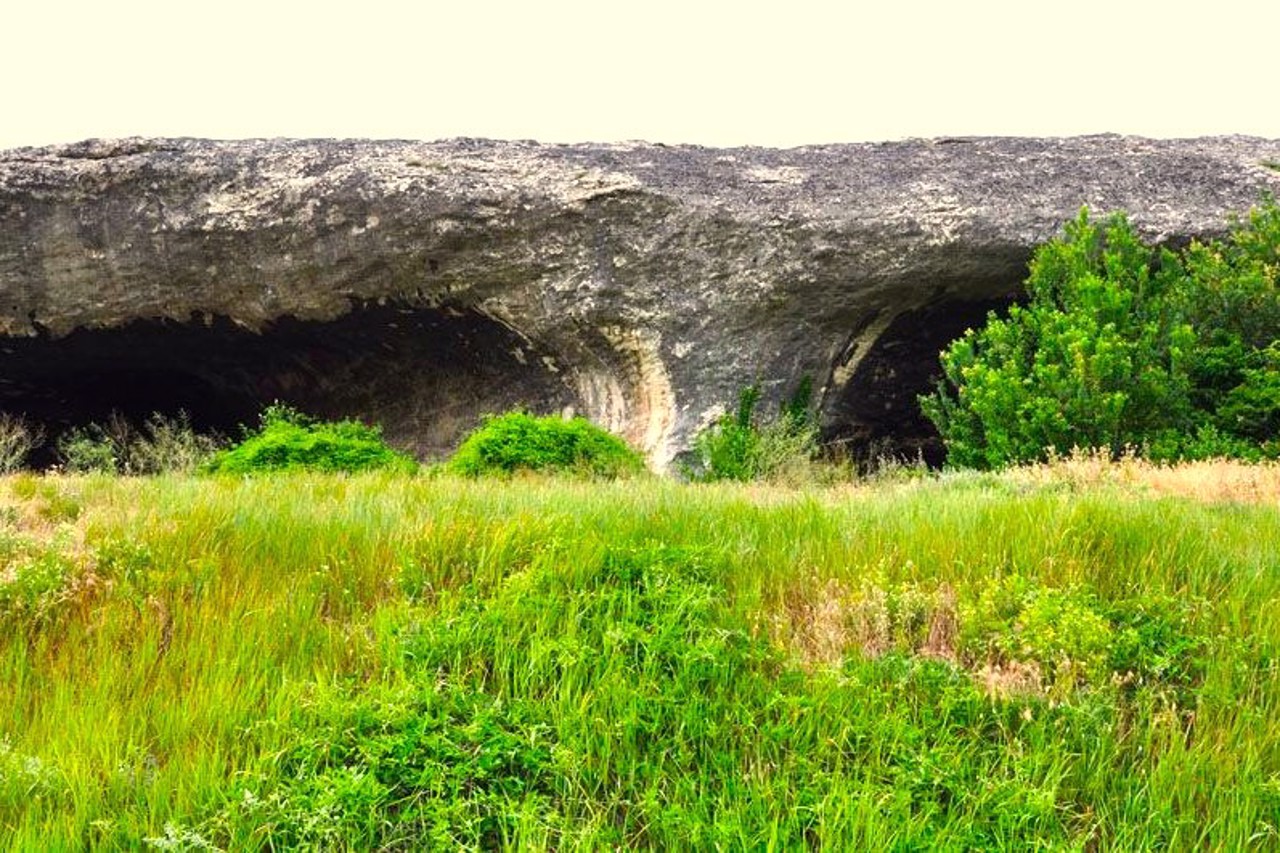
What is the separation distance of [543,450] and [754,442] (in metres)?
3.14

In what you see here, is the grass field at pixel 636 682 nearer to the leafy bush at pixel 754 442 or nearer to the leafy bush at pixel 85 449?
the leafy bush at pixel 754 442

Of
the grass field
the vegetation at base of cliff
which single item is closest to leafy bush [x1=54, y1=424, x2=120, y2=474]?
the grass field

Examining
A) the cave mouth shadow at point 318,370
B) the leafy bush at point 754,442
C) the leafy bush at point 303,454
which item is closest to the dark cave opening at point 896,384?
the leafy bush at point 754,442

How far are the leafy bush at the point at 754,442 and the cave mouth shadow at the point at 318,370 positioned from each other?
10.3ft

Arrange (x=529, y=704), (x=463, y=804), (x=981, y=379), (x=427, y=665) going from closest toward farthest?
(x=463, y=804) < (x=529, y=704) < (x=427, y=665) < (x=981, y=379)

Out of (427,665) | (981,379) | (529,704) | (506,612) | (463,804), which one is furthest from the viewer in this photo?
(981,379)

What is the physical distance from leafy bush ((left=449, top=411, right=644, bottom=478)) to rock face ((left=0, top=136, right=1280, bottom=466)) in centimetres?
161

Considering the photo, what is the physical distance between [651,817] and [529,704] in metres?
0.67

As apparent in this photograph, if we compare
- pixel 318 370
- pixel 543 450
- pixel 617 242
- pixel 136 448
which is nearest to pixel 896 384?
pixel 617 242

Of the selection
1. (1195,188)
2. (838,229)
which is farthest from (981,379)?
(1195,188)

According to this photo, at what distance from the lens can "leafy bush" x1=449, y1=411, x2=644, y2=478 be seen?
12.5 m

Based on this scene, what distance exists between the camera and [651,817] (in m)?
2.79

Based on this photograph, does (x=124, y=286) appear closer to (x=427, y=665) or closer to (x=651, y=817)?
(x=427, y=665)

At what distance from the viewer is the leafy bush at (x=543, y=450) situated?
12.5 meters
